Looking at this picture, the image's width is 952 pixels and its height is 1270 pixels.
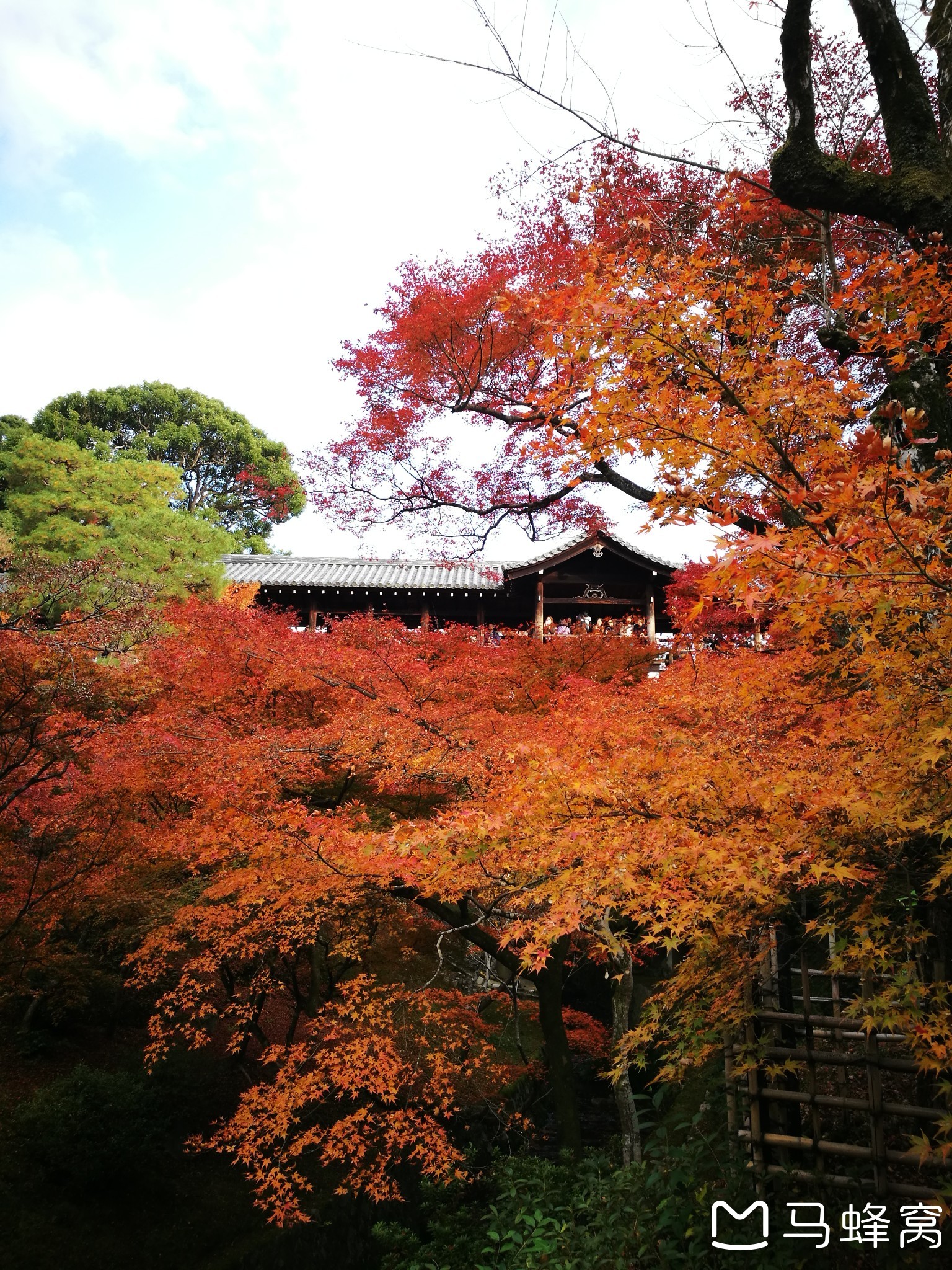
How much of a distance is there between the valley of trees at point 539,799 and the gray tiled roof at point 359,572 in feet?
9.65

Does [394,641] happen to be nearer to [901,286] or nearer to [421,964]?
[421,964]

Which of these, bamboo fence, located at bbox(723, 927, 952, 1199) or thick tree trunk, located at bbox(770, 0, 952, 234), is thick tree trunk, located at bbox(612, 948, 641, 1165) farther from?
thick tree trunk, located at bbox(770, 0, 952, 234)

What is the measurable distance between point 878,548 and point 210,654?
8.62 meters

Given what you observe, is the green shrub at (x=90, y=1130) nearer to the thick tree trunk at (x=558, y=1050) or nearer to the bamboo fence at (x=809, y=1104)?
the thick tree trunk at (x=558, y=1050)

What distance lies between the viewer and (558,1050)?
8.38 metres

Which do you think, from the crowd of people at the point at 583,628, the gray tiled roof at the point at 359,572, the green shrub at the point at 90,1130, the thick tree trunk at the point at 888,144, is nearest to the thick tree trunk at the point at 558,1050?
the green shrub at the point at 90,1130

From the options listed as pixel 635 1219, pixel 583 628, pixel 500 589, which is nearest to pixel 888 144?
pixel 635 1219

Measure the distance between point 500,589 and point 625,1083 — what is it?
10.2 m

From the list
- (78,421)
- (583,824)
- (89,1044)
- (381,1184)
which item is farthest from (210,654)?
(78,421)

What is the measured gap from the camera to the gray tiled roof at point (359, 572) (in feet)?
54.5

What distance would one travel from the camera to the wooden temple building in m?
15.4

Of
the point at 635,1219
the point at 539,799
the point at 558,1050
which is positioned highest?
the point at 539,799

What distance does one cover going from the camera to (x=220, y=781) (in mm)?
7711

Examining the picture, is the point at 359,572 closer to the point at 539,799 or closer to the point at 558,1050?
the point at 558,1050
